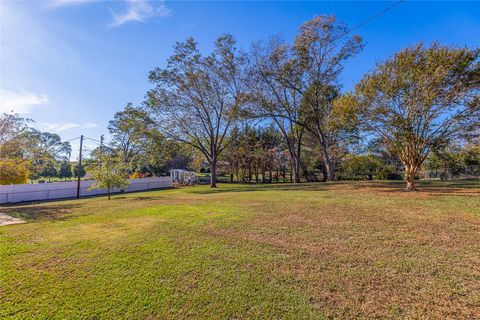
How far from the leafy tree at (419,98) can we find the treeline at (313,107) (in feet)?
0.13

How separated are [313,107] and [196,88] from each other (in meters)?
10.4

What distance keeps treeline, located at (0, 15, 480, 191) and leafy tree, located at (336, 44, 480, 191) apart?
1.6 inches

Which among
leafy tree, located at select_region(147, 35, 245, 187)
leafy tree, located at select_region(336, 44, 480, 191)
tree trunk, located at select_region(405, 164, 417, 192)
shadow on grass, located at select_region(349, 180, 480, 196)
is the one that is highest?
leafy tree, located at select_region(147, 35, 245, 187)

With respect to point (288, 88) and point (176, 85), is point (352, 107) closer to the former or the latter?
point (288, 88)

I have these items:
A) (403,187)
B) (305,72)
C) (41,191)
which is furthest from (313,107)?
(41,191)

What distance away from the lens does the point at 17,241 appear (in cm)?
470

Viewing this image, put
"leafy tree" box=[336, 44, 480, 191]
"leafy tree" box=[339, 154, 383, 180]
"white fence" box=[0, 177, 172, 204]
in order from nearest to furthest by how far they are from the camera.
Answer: "leafy tree" box=[336, 44, 480, 191] < "white fence" box=[0, 177, 172, 204] < "leafy tree" box=[339, 154, 383, 180]

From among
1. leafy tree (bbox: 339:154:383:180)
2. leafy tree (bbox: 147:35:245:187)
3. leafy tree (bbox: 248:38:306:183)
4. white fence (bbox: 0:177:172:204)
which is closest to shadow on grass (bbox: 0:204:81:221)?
white fence (bbox: 0:177:172:204)

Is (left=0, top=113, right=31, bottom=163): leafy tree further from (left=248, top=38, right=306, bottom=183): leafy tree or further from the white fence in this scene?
(left=248, top=38, right=306, bottom=183): leafy tree

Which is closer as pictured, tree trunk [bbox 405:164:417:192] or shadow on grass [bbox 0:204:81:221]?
shadow on grass [bbox 0:204:81:221]

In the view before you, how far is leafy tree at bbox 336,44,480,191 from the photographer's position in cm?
875

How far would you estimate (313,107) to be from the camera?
18969mm

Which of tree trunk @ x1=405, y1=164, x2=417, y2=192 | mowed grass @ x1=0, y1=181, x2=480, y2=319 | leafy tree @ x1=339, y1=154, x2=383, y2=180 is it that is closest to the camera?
mowed grass @ x1=0, y1=181, x2=480, y2=319

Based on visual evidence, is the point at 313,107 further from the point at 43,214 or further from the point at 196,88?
the point at 43,214
